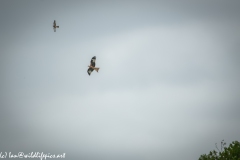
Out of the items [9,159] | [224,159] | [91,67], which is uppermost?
[9,159]

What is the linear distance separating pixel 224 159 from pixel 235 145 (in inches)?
75.8

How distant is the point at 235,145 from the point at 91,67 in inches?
829

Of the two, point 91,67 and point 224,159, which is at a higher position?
point 91,67

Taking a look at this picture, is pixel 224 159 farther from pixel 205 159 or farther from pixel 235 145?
pixel 205 159

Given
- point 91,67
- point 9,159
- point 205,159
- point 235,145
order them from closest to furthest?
point 235,145 → point 205,159 → point 91,67 → point 9,159

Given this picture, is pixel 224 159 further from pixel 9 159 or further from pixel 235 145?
pixel 9 159

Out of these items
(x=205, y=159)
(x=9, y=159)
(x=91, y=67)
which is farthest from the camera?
(x=9, y=159)

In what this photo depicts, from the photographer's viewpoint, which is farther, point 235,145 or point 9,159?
point 9,159

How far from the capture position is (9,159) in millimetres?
137250

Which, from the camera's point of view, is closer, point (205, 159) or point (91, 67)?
point (205, 159)

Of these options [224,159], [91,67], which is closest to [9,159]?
[91,67]

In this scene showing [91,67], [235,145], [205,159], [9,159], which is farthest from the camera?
[9,159]

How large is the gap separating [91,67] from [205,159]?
19.7 m

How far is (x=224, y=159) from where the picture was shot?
24.8 meters
